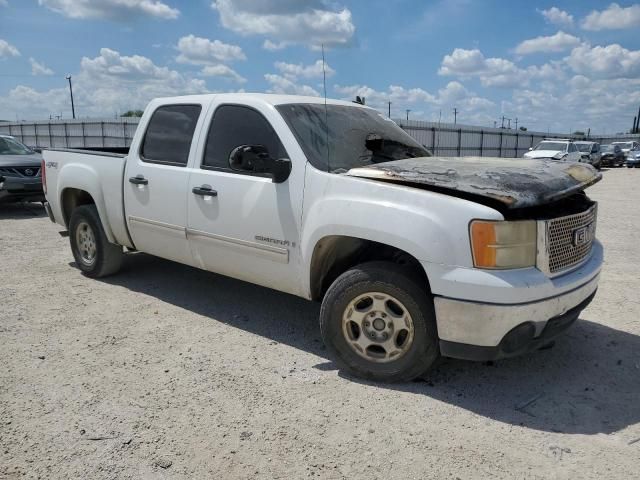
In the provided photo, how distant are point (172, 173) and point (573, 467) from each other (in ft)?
11.8

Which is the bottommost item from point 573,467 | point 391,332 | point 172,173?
point 573,467

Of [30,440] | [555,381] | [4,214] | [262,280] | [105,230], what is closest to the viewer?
[30,440]

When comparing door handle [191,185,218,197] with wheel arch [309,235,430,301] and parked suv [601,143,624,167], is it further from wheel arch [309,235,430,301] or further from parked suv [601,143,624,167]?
parked suv [601,143,624,167]

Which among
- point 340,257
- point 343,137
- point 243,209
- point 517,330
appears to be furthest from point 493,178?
point 243,209

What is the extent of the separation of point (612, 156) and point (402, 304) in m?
37.1

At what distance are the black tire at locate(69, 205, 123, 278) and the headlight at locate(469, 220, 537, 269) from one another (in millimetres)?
4053

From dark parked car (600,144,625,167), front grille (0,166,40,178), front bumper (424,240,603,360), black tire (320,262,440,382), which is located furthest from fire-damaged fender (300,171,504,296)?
dark parked car (600,144,625,167)

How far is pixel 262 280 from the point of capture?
4.08 meters

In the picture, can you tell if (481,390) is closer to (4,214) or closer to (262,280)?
(262,280)

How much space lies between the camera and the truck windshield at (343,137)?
12.5 feet

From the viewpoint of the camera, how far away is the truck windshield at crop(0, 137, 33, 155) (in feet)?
37.3

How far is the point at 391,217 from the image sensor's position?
10.4ft

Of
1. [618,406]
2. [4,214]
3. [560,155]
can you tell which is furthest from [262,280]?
[560,155]

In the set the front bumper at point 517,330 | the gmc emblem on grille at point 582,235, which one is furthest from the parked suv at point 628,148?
the front bumper at point 517,330
